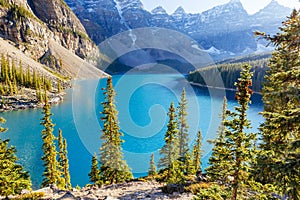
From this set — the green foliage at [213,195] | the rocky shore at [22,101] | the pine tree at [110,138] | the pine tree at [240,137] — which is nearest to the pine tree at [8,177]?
the pine tree at [110,138]

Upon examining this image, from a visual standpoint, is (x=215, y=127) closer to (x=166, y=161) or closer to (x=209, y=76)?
(x=166, y=161)

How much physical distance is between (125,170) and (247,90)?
20.1 metres

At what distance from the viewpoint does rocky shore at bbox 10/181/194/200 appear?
16.0 metres

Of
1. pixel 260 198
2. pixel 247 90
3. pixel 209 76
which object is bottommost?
pixel 260 198

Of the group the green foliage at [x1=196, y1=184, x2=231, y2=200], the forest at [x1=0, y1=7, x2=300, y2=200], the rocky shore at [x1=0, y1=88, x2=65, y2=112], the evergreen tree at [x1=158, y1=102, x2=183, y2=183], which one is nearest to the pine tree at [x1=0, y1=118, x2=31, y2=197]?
the forest at [x1=0, y1=7, x2=300, y2=200]

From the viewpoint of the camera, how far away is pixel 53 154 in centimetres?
2659

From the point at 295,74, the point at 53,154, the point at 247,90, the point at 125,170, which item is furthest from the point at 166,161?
the point at 295,74

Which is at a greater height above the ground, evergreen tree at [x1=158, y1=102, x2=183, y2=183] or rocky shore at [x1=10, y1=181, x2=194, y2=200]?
evergreen tree at [x1=158, y1=102, x2=183, y2=183]

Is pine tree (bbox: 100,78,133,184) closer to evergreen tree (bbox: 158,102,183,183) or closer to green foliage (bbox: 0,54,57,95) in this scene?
evergreen tree (bbox: 158,102,183,183)

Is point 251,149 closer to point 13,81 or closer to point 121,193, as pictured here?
point 121,193

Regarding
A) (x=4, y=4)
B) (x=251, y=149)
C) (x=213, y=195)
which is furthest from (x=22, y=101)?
(x=4, y=4)

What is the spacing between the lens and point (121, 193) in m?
19.5

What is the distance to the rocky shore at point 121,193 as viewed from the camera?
16.0 meters

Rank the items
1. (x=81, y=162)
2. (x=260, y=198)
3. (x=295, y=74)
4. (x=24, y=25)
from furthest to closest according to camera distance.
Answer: (x=24, y=25)
(x=81, y=162)
(x=260, y=198)
(x=295, y=74)
